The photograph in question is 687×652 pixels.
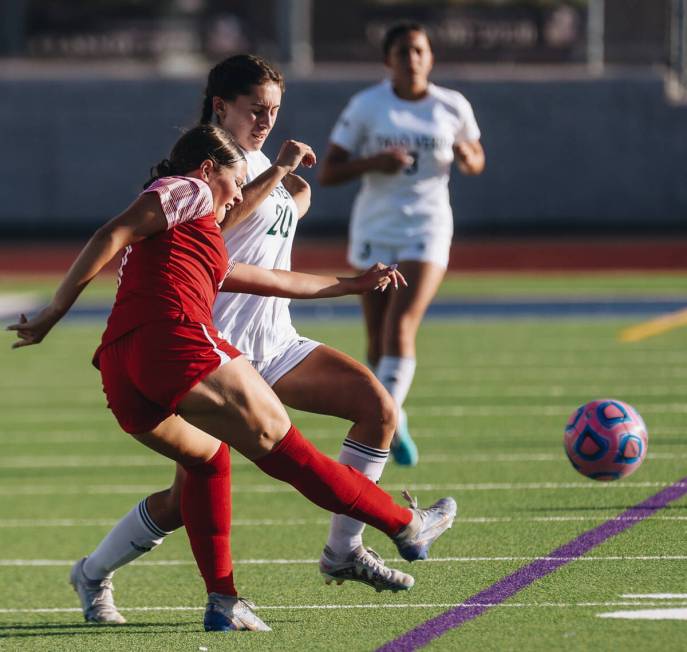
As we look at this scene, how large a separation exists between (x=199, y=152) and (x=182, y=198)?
0.89 feet

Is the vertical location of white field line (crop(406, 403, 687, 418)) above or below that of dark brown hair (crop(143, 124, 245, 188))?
below

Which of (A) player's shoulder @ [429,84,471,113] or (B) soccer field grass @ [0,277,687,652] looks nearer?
(B) soccer field grass @ [0,277,687,652]

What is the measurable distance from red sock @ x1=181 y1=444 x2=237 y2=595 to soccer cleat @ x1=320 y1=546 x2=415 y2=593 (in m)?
0.43

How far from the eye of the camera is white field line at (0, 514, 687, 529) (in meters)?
6.59

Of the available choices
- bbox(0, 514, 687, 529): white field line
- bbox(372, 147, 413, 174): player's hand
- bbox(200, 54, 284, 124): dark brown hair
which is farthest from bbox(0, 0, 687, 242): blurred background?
bbox(200, 54, 284, 124): dark brown hair

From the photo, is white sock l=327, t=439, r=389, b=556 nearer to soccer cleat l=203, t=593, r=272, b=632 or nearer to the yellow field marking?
soccer cleat l=203, t=593, r=272, b=632

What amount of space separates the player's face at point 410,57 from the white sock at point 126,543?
381cm

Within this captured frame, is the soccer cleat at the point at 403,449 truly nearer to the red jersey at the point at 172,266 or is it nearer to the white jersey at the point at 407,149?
the white jersey at the point at 407,149

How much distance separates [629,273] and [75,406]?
12763 millimetres

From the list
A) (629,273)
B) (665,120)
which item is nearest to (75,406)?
(629,273)

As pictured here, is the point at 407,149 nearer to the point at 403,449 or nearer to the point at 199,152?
the point at 403,449

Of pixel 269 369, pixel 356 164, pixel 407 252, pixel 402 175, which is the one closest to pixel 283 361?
pixel 269 369

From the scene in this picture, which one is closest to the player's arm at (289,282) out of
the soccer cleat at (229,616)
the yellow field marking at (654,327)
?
the soccer cleat at (229,616)

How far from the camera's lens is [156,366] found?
4.67 meters
